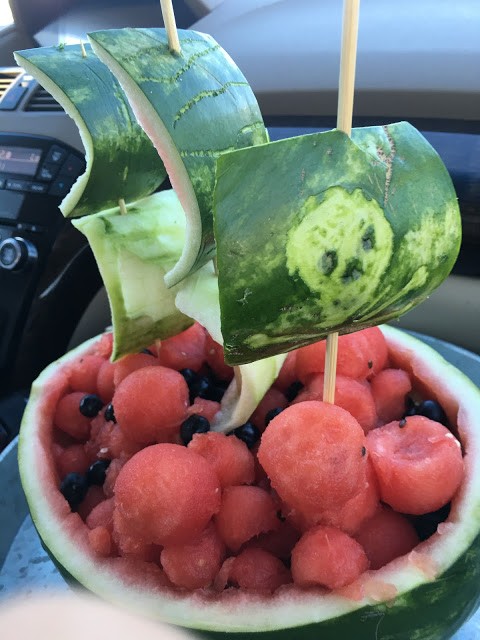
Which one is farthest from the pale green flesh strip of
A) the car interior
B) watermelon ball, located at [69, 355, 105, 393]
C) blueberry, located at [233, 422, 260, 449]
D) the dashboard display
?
the dashboard display

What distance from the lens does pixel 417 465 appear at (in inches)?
26.2

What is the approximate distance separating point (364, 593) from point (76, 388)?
51 centimetres

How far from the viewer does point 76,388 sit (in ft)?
3.07

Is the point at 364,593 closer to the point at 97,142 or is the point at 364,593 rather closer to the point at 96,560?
the point at 96,560

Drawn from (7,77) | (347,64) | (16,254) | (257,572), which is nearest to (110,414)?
(257,572)

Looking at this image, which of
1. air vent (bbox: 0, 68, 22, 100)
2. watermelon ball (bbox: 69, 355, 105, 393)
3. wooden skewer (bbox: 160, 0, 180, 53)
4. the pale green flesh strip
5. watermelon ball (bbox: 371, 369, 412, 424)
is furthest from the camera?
air vent (bbox: 0, 68, 22, 100)

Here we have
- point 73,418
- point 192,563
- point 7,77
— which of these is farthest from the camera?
point 7,77

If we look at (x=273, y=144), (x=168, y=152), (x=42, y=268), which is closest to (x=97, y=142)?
(x=168, y=152)

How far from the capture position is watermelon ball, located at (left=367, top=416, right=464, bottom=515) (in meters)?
0.66

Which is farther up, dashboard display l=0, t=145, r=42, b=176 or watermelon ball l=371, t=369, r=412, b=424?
dashboard display l=0, t=145, r=42, b=176

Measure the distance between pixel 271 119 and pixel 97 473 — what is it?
93 centimetres

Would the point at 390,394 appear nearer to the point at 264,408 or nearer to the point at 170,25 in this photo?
the point at 264,408

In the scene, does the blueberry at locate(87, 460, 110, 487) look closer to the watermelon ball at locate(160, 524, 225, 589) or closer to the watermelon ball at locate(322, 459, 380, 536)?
the watermelon ball at locate(160, 524, 225, 589)

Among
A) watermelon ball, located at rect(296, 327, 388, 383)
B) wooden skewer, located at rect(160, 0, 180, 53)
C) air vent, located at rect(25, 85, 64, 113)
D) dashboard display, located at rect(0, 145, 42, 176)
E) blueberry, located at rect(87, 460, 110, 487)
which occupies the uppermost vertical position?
wooden skewer, located at rect(160, 0, 180, 53)
